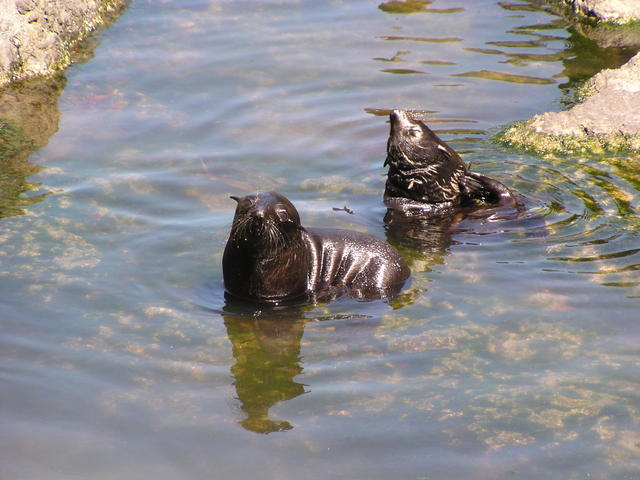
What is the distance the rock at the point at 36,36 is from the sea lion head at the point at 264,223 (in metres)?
5.76

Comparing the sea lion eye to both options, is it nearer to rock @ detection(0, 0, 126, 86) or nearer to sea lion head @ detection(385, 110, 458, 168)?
sea lion head @ detection(385, 110, 458, 168)

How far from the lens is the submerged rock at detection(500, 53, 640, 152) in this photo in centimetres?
1000

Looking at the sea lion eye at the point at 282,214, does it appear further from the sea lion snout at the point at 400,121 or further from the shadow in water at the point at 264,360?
the sea lion snout at the point at 400,121

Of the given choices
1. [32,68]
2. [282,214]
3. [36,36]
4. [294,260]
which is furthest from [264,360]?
[36,36]

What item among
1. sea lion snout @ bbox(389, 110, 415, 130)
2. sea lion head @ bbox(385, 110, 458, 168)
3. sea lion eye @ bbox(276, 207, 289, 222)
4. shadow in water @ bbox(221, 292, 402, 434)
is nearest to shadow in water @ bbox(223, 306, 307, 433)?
shadow in water @ bbox(221, 292, 402, 434)

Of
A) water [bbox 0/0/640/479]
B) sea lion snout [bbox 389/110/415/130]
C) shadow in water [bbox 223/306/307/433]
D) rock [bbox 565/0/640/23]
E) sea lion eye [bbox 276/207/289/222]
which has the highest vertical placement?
rock [bbox 565/0/640/23]

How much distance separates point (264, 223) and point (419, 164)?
2878 millimetres

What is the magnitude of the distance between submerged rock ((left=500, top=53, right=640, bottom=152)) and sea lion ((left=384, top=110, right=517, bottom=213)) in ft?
4.42

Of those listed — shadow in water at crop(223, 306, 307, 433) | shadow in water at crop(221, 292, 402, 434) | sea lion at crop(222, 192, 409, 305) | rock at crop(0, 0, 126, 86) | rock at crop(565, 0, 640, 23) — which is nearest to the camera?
shadow in water at crop(223, 306, 307, 433)

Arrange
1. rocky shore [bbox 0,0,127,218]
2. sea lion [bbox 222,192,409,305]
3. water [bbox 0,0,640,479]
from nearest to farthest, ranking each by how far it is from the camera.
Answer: water [bbox 0,0,640,479]
sea lion [bbox 222,192,409,305]
rocky shore [bbox 0,0,127,218]

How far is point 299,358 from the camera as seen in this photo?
636 cm

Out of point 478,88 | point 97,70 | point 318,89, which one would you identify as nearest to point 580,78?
point 478,88

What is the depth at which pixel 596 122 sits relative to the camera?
10172 mm

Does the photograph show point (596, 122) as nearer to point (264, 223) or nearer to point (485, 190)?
point (485, 190)
